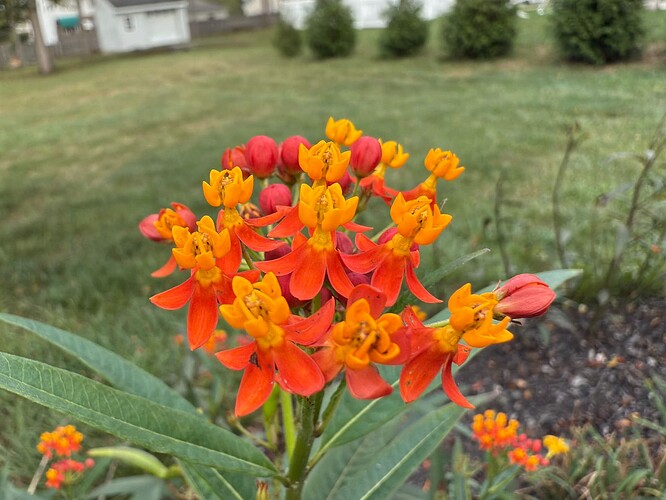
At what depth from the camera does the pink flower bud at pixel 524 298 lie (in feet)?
2.08

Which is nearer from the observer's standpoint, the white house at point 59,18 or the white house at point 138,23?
the white house at point 138,23

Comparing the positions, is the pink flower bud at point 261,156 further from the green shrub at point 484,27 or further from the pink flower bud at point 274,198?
the green shrub at point 484,27

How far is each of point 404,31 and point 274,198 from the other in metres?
10.3

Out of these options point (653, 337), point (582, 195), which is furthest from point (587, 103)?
point (653, 337)

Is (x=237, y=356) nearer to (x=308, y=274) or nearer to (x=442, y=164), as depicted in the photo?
(x=308, y=274)

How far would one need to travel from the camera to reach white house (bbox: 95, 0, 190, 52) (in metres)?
19.4

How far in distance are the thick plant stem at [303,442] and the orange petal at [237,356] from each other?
0.12 m

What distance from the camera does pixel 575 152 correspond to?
4.52 m

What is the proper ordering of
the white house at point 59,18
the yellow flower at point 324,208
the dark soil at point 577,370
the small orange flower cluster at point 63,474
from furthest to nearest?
1. the white house at point 59,18
2. the dark soil at point 577,370
3. the small orange flower cluster at point 63,474
4. the yellow flower at point 324,208

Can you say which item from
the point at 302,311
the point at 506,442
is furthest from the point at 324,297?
the point at 506,442

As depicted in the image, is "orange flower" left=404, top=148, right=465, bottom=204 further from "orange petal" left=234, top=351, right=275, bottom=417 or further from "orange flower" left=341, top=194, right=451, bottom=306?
"orange petal" left=234, top=351, right=275, bottom=417

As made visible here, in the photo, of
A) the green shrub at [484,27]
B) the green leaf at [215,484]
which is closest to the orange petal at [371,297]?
the green leaf at [215,484]

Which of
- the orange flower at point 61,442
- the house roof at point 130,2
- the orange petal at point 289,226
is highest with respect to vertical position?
the house roof at point 130,2

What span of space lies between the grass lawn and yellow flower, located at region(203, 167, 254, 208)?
1094 millimetres
